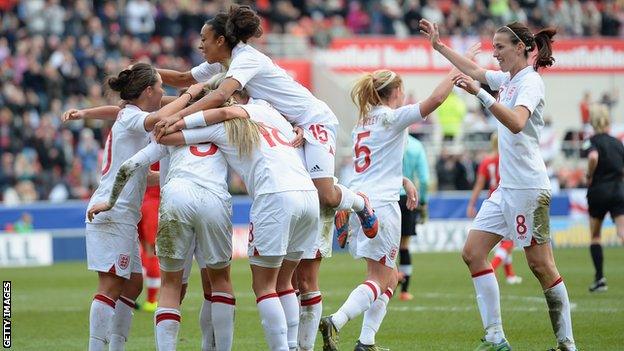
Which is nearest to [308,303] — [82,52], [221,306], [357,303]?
[357,303]

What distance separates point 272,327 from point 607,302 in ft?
24.1

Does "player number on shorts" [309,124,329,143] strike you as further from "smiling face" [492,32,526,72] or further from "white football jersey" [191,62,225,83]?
"smiling face" [492,32,526,72]

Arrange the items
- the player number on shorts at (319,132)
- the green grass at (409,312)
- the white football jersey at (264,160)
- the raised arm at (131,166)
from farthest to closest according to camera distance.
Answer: the green grass at (409,312) → the player number on shorts at (319,132) → the raised arm at (131,166) → the white football jersey at (264,160)

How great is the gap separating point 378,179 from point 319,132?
997 mm

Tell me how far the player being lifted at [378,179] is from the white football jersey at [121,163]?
1942 millimetres

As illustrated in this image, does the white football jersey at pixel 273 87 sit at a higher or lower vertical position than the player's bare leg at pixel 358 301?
higher

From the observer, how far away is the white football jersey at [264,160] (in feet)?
27.9

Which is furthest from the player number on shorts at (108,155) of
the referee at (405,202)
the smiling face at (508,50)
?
the referee at (405,202)

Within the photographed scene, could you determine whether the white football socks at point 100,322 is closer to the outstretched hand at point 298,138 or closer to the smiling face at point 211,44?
the outstretched hand at point 298,138

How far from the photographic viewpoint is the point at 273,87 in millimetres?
9375

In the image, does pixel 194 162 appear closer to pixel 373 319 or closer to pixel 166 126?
pixel 166 126

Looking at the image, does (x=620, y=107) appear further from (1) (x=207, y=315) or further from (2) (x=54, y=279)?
(1) (x=207, y=315)

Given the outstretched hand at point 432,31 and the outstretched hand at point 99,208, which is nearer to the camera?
the outstretched hand at point 99,208

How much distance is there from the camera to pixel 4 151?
27234mm
